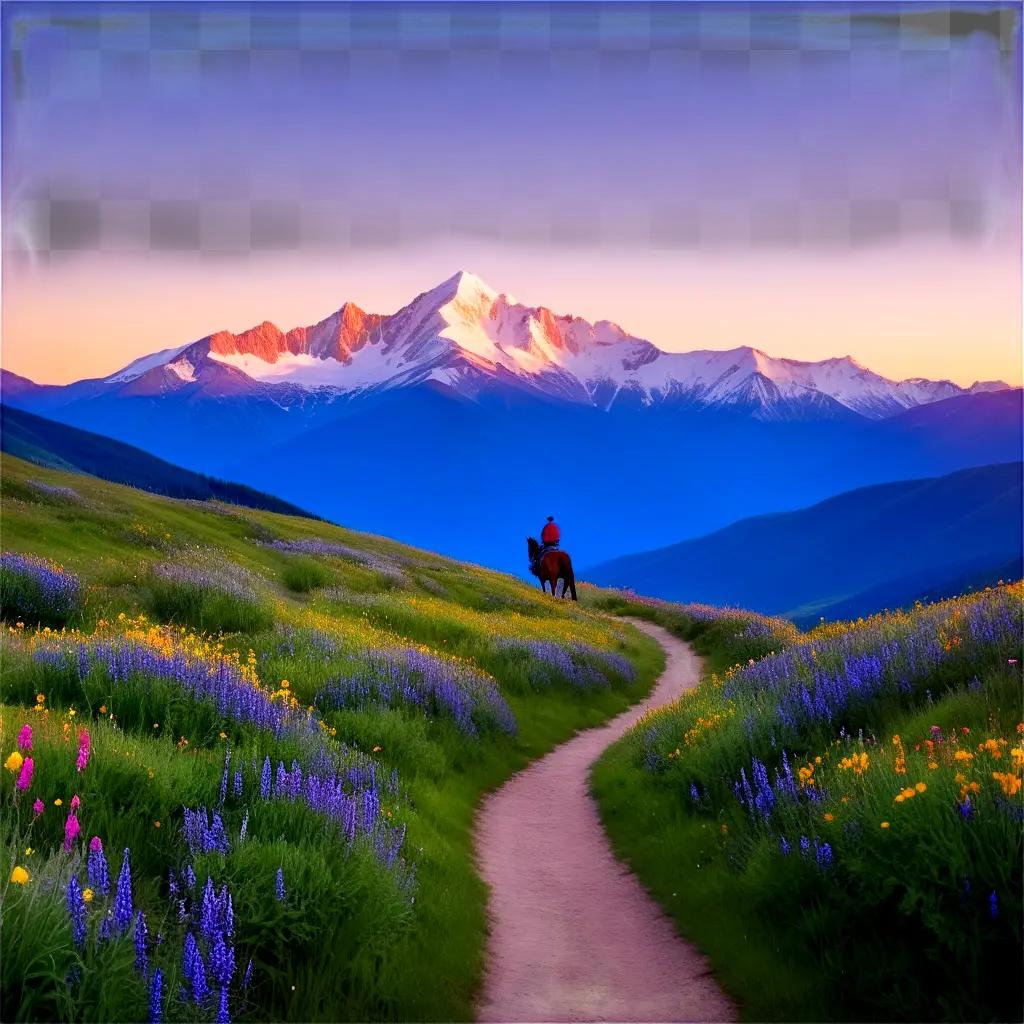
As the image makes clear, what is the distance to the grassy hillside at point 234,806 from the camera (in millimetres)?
4535

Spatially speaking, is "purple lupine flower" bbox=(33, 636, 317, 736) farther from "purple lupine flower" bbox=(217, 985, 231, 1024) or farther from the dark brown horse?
the dark brown horse

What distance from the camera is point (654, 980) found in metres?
6.66

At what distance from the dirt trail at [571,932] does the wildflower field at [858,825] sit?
0.98 ft

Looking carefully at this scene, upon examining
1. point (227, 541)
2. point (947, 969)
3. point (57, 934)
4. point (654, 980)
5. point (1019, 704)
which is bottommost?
point (654, 980)

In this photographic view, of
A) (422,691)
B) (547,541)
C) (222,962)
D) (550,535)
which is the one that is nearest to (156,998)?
(222,962)

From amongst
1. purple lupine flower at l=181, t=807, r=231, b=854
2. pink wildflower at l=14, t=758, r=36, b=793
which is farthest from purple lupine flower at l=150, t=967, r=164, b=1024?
pink wildflower at l=14, t=758, r=36, b=793

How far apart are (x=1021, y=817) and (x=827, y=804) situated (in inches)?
65.1

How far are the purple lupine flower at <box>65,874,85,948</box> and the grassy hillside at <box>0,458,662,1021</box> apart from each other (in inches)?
0.4

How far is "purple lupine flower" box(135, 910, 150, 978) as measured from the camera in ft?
14.5

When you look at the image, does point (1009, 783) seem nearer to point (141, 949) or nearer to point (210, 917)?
point (210, 917)

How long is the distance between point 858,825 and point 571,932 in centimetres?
311

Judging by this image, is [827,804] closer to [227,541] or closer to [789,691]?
[789,691]

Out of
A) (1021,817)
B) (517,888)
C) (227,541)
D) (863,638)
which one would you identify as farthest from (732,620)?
(1021,817)

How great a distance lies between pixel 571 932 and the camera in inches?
309
